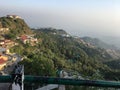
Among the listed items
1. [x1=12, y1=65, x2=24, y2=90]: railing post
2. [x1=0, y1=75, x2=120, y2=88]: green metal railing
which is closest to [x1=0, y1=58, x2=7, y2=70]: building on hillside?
[x1=0, y1=75, x2=120, y2=88]: green metal railing

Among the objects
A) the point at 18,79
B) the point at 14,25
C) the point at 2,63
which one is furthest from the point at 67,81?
the point at 14,25

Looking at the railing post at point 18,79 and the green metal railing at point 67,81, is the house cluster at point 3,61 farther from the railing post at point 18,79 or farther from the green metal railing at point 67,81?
the railing post at point 18,79

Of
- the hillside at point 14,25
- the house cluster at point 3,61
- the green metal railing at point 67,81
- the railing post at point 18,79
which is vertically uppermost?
the railing post at point 18,79

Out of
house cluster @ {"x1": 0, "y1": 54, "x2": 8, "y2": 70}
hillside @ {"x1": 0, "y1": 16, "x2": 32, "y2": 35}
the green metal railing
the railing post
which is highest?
the railing post

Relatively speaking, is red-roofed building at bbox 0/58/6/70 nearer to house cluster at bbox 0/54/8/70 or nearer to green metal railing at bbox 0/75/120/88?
house cluster at bbox 0/54/8/70

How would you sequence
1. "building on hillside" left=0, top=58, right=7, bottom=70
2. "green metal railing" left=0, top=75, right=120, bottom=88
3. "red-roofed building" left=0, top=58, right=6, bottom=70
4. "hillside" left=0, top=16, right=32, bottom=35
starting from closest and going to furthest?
"green metal railing" left=0, top=75, right=120, bottom=88, "building on hillside" left=0, top=58, right=7, bottom=70, "red-roofed building" left=0, top=58, right=6, bottom=70, "hillside" left=0, top=16, right=32, bottom=35

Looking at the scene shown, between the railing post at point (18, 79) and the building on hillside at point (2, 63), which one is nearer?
the railing post at point (18, 79)

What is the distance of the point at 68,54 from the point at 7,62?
24631 mm

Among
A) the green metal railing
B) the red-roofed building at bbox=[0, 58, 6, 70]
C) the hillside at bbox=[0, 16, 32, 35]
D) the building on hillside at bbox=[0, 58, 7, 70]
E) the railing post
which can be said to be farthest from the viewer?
the hillside at bbox=[0, 16, 32, 35]

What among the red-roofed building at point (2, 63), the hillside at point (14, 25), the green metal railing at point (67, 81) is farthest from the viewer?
the hillside at point (14, 25)

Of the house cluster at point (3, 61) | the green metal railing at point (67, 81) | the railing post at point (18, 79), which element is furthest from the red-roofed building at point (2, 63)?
the railing post at point (18, 79)

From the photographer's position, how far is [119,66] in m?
66.1

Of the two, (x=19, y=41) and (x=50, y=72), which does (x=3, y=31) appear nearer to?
(x=19, y=41)

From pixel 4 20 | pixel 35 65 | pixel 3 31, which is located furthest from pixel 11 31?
pixel 35 65
